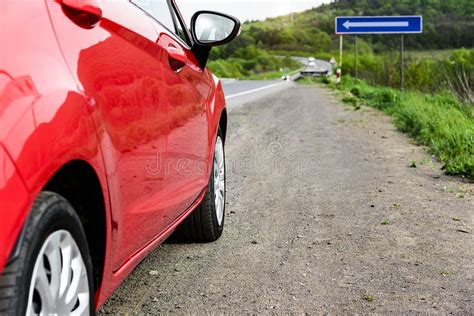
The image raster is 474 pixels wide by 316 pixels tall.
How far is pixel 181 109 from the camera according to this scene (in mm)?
3564

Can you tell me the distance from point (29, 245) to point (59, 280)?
0.92 ft

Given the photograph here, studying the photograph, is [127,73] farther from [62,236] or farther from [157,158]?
[62,236]

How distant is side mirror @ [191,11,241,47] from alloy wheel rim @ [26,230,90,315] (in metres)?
2.20

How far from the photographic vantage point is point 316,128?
12.7m

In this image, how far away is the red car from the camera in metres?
1.81

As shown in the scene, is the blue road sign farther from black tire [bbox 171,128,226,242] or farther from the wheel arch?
the wheel arch

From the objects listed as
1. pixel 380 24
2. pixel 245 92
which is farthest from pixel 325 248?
pixel 380 24

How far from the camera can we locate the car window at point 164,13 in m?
3.48

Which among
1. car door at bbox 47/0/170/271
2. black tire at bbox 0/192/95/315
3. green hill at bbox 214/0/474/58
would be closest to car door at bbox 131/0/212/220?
car door at bbox 47/0/170/271

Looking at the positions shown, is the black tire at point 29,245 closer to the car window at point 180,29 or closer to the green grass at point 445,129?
the car window at point 180,29

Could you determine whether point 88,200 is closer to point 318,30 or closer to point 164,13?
point 164,13

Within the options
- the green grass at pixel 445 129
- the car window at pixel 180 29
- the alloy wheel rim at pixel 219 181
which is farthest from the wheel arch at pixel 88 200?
the green grass at pixel 445 129

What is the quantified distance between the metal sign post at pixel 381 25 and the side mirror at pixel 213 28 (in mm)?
20807

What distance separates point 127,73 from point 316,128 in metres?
10.1
